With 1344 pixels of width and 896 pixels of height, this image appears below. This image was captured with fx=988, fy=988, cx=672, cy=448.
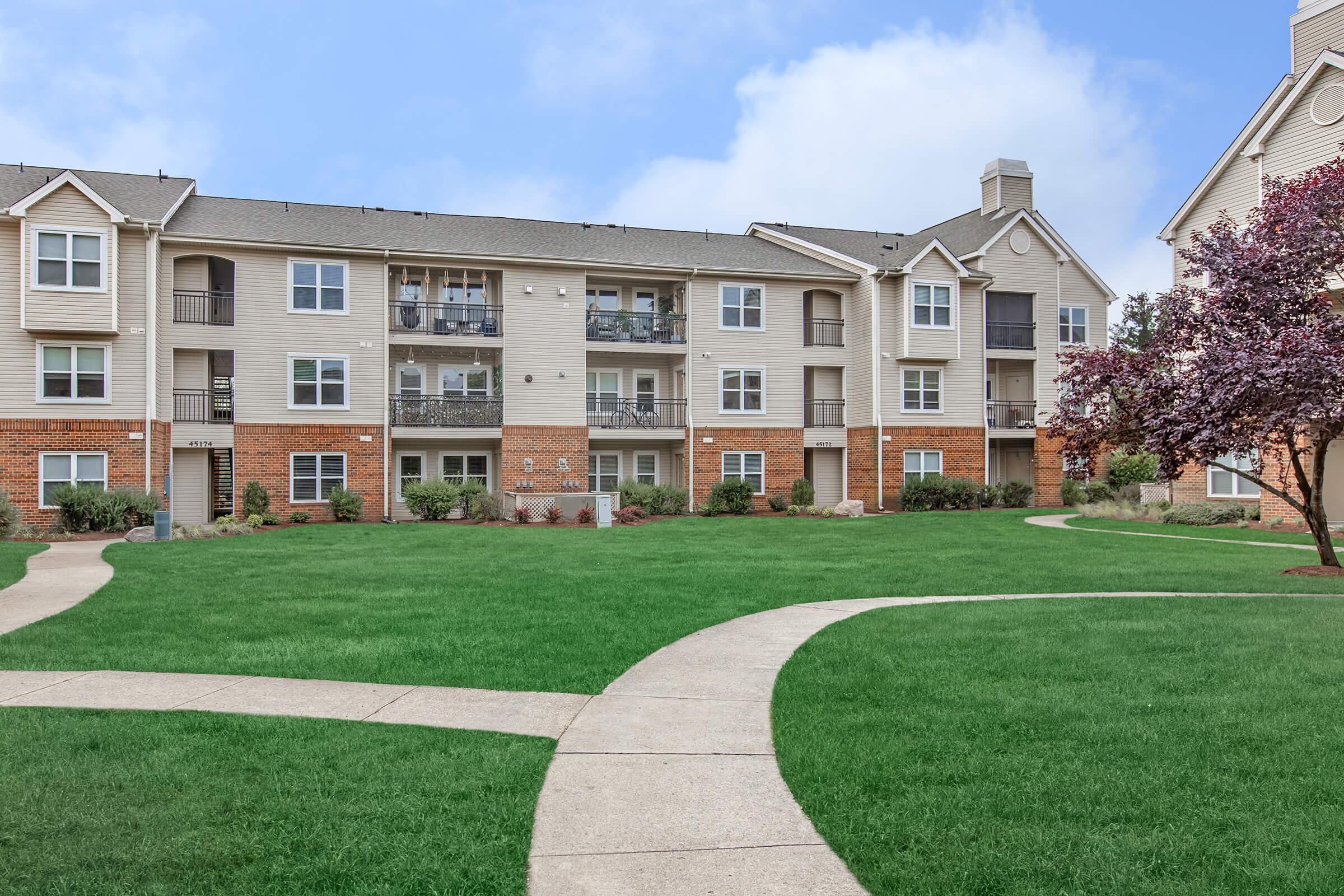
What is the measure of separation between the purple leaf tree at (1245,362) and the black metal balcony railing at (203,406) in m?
22.7

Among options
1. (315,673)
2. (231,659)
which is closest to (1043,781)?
(315,673)

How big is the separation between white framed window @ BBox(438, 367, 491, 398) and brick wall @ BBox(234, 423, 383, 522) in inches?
119

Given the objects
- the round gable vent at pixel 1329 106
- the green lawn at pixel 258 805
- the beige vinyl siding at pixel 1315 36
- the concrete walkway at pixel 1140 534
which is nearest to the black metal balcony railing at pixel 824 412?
the concrete walkway at pixel 1140 534

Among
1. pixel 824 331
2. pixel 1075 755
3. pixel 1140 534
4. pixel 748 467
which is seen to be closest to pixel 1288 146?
pixel 1140 534

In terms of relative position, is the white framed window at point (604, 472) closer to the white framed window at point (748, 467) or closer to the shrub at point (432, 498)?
the white framed window at point (748, 467)

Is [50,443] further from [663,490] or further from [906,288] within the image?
[906,288]

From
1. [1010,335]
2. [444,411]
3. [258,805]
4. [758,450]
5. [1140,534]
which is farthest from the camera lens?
[1010,335]

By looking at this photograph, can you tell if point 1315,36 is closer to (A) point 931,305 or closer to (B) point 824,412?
(A) point 931,305

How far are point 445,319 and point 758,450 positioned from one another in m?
10.8

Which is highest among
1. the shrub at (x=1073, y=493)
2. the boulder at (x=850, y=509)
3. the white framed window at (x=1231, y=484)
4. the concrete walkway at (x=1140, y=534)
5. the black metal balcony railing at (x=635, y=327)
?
the black metal balcony railing at (x=635, y=327)

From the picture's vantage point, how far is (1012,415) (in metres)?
35.5

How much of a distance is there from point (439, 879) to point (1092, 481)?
112 feet

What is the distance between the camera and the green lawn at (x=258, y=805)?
4.10 meters

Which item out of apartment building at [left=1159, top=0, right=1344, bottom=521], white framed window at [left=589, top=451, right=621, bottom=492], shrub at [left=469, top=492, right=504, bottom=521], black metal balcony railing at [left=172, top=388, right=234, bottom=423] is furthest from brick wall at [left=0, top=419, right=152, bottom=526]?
apartment building at [left=1159, top=0, right=1344, bottom=521]
